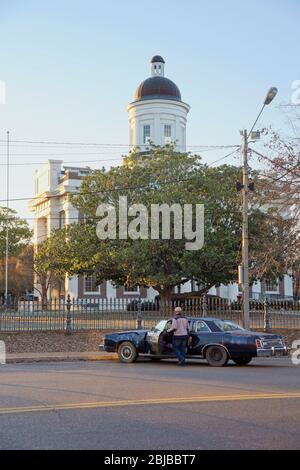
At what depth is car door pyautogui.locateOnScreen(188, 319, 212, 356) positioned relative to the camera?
16.8 metres

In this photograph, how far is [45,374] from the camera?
14648 mm

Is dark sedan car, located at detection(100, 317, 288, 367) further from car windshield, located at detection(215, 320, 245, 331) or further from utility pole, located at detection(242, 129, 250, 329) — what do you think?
utility pole, located at detection(242, 129, 250, 329)

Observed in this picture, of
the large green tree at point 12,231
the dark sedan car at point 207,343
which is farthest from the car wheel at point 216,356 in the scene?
the large green tree at point 12,231

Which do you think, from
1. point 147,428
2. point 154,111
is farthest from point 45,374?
point 154,111

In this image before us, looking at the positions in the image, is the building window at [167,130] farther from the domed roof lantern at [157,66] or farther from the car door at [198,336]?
the car door at [198,336]

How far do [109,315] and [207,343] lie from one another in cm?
1036

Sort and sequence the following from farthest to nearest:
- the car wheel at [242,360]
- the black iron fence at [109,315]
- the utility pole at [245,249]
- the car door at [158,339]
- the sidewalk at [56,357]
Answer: the black iron fence at [109,315] < the utility pole at [245,249] < the sidewalk at [56,357] < the car door at [158,339] < the car wheel at [242,360]

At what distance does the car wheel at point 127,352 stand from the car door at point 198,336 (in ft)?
5.40

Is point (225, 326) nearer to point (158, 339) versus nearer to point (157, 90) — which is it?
point (158, 339)

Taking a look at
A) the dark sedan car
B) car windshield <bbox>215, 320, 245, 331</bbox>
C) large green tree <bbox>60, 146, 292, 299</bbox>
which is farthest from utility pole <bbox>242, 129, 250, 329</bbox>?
large green tree <bbox>60, 146, 292, 299</bbox>

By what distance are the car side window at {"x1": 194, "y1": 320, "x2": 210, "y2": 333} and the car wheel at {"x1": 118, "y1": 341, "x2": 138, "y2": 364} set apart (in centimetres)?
191

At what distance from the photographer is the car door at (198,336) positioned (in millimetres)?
16828

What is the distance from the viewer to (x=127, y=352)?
58.6 ft
